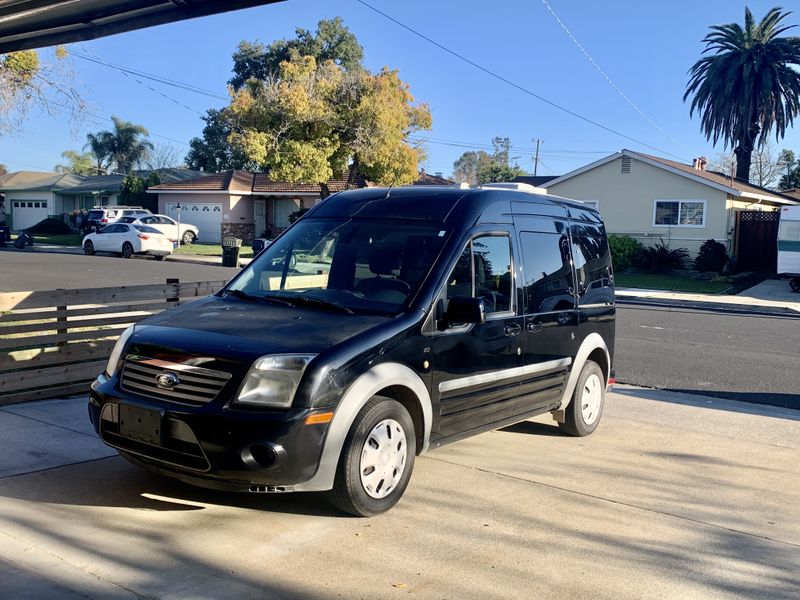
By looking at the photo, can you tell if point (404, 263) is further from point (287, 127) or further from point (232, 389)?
point (287, 127)

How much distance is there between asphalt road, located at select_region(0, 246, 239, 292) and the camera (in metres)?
20.7

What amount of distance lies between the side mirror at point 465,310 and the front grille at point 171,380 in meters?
1.57

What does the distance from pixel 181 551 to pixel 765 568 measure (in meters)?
3.25

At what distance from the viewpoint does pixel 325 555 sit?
4.32 m

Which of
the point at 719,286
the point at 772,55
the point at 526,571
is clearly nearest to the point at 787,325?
the point at 719,286

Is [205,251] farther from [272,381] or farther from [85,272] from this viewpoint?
[272,381]

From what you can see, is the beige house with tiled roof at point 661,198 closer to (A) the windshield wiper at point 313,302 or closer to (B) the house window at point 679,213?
(B) the house window at point 679,213

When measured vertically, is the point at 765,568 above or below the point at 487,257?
below

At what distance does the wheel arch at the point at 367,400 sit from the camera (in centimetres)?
454

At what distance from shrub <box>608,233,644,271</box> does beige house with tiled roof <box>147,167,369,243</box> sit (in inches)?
622

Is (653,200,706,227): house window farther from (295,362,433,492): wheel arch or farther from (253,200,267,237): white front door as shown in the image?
(295,362,433,492): wheel arch

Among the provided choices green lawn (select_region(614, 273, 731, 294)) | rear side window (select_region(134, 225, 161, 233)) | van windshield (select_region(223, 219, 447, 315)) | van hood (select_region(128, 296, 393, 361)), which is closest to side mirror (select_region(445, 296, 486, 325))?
van windshield (select_region(223, 219, 447, 315))

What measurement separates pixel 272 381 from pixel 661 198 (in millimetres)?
29381

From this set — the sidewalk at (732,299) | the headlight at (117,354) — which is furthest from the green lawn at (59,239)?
the headlight at (117,354)
